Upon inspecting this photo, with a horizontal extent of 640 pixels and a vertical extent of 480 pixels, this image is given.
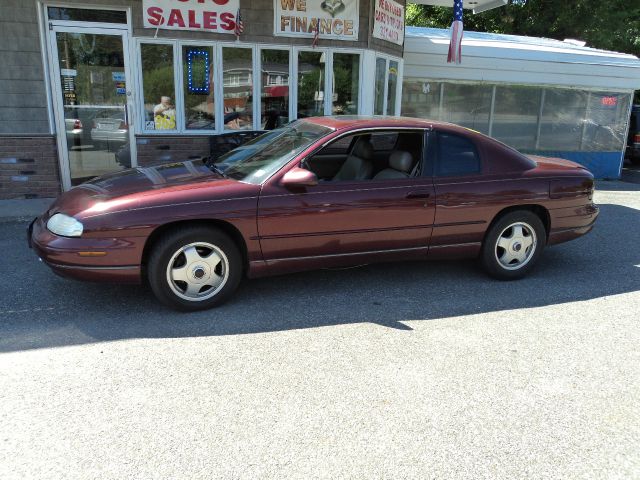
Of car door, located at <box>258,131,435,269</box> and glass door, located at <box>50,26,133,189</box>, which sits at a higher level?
glass door, located at <box>50,26,133,189</box>

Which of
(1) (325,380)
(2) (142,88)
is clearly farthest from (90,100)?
(1) (325,380)

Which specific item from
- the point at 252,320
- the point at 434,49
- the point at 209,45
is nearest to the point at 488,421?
the point at 252,320

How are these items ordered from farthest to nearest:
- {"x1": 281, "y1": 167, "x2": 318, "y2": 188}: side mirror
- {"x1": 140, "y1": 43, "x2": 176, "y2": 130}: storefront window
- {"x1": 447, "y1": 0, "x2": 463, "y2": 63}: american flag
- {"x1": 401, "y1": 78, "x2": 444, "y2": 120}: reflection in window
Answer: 1. {"x1": 401, "y1": 78, "x2": 444, "y2": 120}: reflection in window
2. {"x1": 447, "y1": 0, "x2": 463, "y2": 63}: american flag
3. {"x1": 140, "y1": 43, "x2": 176, "y2": 130}: storefront window
4. {"x1": 281, "y1": 167, "x2": 318, "y2": 188}: side mirror

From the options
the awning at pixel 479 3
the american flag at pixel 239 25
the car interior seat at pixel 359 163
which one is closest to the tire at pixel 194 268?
the car interior seat at pixel 359 163

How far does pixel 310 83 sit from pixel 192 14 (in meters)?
2.24

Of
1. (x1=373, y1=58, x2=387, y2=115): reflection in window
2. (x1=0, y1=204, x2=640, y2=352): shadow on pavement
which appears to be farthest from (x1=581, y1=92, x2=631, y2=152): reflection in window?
(x1=0, y1=204, x2=640, y2=352): shadow on pavement

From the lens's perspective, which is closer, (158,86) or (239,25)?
(239,25)

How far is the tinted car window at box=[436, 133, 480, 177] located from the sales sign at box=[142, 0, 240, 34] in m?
5.13

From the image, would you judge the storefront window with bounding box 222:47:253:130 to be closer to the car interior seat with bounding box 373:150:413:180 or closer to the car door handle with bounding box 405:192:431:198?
the car interior seat with bounding box 373:150:413:180

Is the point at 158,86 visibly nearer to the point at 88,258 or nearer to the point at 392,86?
the point at 392,86

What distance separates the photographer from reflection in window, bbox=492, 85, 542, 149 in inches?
479

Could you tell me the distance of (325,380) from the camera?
327 centimetres

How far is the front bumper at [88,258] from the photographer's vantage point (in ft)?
12.6

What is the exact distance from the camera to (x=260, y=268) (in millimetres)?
4297
